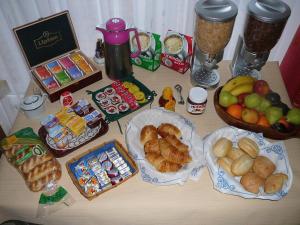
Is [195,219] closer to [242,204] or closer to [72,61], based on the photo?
[242,204]

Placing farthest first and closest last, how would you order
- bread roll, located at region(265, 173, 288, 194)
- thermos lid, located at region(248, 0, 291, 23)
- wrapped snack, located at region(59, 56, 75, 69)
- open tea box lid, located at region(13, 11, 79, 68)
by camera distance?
1. wrapped snack, located at region(59, 56, 75, 69)
2. open tea box lid, located at region(13, 11, 79, 68)
3. thermos lid, located at region(248, 0, 291, 23)
4. bread roll, located at region(265, 173, 288, 194)

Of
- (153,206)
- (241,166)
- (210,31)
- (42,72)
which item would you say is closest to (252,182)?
(241,166)

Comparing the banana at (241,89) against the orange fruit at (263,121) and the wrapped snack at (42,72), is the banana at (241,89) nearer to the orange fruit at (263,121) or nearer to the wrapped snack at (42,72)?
the orange fruit at (263,121)

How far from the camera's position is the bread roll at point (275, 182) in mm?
932

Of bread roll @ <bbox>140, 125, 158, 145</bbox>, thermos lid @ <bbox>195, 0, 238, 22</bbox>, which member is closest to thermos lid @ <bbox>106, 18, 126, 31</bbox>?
thermos lid @ <bbox>195, 0, 238, 22</bbox>

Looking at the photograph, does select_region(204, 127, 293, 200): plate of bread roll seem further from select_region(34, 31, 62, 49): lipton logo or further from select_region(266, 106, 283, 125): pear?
select_region(34, 31, 62, 49): lipton logo

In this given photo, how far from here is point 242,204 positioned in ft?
3.12

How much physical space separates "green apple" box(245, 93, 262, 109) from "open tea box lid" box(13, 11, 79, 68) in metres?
0.80

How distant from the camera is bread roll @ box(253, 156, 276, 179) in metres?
0.97

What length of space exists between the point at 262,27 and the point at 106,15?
715mm

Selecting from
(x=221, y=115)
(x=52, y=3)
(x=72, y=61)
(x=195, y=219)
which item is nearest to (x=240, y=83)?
(x=221, y=115)

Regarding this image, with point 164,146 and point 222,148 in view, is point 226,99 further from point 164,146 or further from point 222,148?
point 164,146

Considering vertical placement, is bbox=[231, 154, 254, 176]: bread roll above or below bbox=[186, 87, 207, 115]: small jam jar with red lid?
below

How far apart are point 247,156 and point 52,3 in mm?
1075
